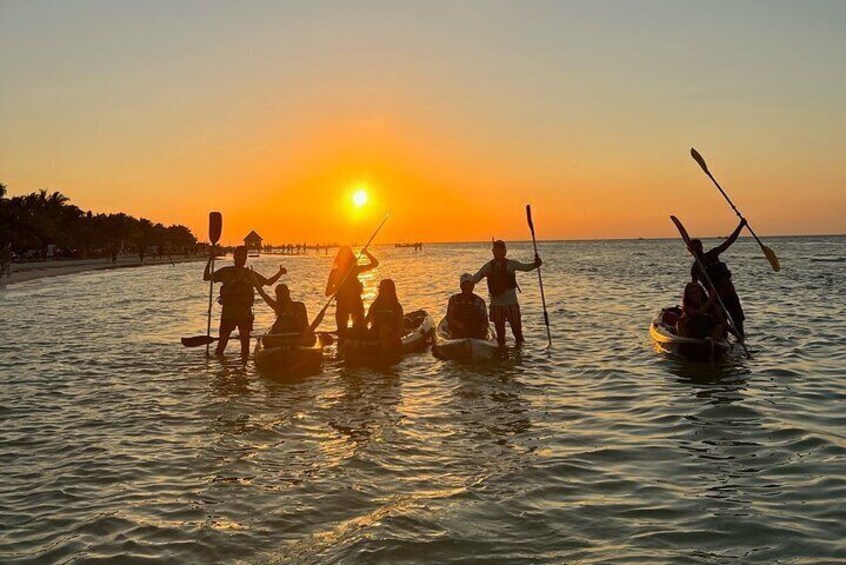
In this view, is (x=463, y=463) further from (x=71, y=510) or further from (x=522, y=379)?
(x=522, y=379)

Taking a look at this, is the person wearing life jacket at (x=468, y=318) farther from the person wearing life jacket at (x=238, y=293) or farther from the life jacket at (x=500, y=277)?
the person wearing life jacket at (x=238, y=293)

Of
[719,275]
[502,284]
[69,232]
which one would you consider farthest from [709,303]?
[69,232]

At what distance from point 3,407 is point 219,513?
6.78 metres

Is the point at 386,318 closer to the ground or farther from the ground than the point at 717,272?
closer to the ground

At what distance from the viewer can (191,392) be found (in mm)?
12453

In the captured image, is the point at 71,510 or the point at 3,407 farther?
the point at 3,407

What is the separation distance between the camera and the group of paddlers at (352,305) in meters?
15.1

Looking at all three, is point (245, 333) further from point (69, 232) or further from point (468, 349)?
point (69, 232)

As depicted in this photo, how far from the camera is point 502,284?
16.5m

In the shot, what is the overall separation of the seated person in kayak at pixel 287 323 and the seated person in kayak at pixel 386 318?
4.96ft

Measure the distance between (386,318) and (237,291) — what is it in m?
3.45

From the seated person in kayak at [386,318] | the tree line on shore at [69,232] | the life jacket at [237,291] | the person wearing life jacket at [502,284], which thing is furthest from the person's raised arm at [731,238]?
the tree line on shore at [69,232]

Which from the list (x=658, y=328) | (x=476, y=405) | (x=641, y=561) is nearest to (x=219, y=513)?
(x=641, y=561)

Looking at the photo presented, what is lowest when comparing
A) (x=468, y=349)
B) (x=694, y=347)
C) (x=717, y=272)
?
(x=468, y=349)
